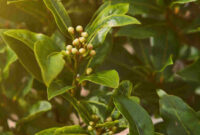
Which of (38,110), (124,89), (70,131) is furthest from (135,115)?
(38,110)

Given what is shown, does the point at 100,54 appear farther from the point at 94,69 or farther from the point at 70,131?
the point at 70,131

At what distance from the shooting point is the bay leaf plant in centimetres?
102

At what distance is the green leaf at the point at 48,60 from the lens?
842 millimetres

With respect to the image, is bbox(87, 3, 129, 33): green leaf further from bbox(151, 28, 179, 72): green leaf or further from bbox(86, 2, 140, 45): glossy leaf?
bbox(151, 28, 179, 72): green leaf

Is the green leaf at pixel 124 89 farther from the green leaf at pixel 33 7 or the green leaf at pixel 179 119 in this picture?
the green leaf at pixel 33 7

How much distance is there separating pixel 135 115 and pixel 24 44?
1.47 feet

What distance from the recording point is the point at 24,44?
1096 millimetres

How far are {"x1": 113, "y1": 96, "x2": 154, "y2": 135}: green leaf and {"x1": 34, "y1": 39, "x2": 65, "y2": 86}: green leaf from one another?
0.23 metres

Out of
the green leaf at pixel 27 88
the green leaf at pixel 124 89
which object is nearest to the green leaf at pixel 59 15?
the green leaf at pixel 124 89

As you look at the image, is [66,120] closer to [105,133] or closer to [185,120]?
[105,133]

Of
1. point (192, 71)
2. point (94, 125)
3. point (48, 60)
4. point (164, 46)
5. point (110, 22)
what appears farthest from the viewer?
point (164, 46)

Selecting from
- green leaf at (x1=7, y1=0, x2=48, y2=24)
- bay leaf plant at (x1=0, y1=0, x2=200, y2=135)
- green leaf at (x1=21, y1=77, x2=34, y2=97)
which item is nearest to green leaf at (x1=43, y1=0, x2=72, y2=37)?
bay leaf plant at (x1=0, y1=0, x2=200, y2=135)

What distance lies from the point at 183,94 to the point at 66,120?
1.94 feet

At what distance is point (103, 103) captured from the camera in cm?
120
